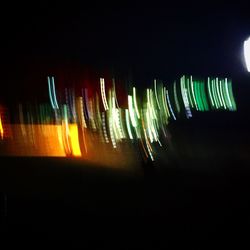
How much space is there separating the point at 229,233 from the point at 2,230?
1.76 m

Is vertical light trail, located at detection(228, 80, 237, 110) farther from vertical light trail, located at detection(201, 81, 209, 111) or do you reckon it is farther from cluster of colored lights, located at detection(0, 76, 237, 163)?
vertical light trail, located at detection(201, 81, 209, 111)

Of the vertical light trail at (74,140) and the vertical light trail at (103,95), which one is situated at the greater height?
the vertical light trail at (103,95)

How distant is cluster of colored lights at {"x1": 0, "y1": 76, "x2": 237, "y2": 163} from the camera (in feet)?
15.8

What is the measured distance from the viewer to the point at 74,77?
6.55 metres

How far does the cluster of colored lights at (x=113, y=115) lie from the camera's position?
4828mm

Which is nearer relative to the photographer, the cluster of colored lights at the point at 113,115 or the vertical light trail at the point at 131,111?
the cluster of colored lights at the point at 113,115

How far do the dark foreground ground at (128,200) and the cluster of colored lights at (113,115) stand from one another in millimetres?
454

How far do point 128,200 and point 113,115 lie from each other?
8.37 ft

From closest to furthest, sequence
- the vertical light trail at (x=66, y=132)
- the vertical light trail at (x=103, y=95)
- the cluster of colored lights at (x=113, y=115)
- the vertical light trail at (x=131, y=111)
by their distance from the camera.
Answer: the vertical light trail at (x=66, y=132)
the cluster of colored lights at (x=113, y=115)
the vertical light trail at (x=131, y=111)
the vertical light trail at (x=103, y=95)

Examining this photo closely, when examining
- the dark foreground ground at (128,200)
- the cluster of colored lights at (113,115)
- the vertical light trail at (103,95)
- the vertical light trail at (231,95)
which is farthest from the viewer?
the vertical light trail at (103,95)

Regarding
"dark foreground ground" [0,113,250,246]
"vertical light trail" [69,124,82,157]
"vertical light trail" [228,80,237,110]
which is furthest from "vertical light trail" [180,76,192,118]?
"vertical light trail" [69,124,82,157]

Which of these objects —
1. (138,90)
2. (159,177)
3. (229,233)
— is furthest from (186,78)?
(229,233)
